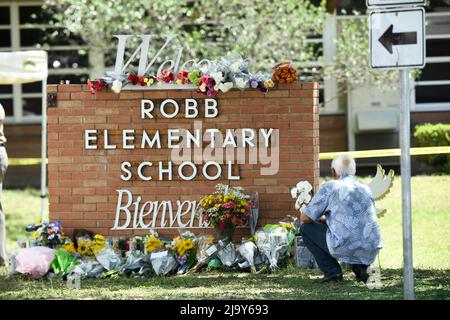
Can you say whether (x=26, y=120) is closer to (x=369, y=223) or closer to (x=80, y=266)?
(x=80, y=266)

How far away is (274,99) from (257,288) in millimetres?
2522

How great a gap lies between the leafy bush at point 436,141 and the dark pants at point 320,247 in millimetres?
7874

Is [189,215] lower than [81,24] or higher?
lower

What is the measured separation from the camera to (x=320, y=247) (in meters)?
10.0

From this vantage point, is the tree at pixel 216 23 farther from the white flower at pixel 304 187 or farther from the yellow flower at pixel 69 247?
the yellow flower at pixel 69 247

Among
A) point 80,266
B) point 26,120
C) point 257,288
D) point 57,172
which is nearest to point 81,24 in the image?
point 26,120

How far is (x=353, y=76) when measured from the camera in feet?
62.1

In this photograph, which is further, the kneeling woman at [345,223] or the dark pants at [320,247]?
the dark pants at [320,247]

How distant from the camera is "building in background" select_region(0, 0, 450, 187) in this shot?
20.4m

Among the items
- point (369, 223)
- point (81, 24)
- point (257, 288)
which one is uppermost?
point (81, 24)

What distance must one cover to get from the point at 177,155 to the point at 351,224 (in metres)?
2.58

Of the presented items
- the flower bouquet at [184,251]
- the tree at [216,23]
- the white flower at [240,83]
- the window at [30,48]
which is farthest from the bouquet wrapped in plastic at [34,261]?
the window at [30,48]

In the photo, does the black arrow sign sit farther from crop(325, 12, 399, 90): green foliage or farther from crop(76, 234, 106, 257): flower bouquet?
crop(325, 12, 399, 90): green foliage

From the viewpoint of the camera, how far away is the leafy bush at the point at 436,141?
57.5ft
